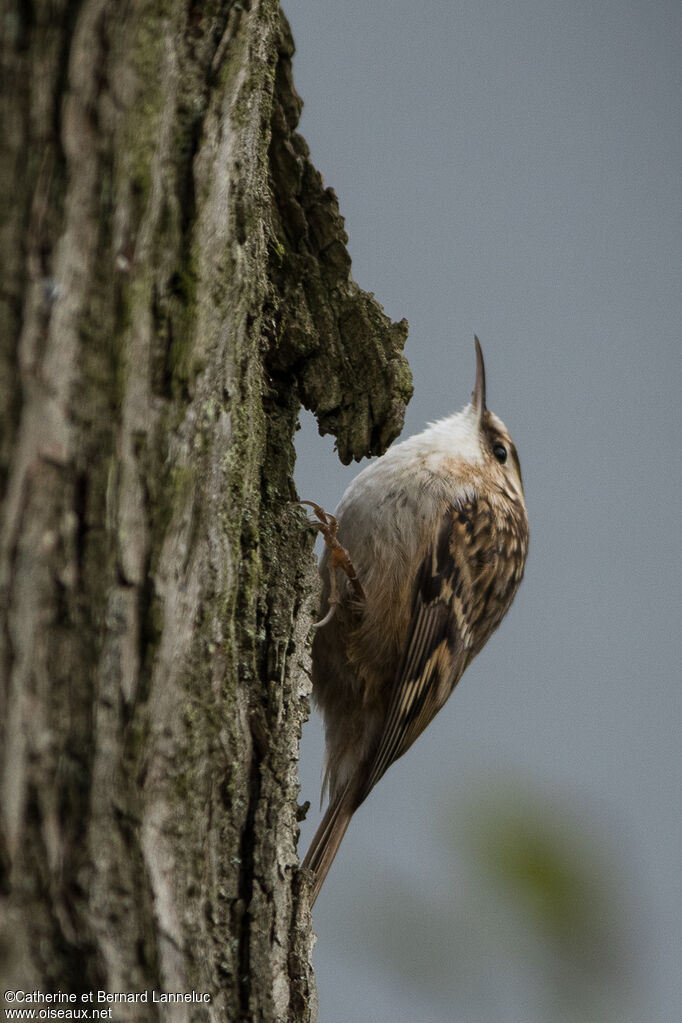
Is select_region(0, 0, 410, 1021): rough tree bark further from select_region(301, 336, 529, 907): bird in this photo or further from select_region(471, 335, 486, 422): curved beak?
select_region(471, 335, 486, 422): curved beak

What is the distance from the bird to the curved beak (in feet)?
0.98

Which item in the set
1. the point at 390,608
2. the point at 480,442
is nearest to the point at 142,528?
the point at 390,608

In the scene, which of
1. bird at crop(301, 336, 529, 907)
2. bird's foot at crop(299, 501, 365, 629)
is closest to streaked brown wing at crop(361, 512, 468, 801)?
bird at crop(301, 336, 529, 907)

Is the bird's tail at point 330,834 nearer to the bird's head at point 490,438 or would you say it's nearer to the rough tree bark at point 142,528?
the rough tree bark at point 142,528

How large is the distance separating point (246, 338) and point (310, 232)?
0.42 m

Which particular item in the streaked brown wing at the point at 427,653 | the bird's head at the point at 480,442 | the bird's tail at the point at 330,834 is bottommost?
the bird's tail at the point at 330,834

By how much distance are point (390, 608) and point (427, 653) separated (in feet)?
0.49

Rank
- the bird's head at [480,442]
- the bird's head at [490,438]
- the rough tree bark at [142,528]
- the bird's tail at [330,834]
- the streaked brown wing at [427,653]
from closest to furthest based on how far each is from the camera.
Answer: the rough tree bark at [142,528] < the bird's tail at [330,834] < the streaked brown wing at [427,653] < the bird's head at [480,442] < the bird's head at [490,438]

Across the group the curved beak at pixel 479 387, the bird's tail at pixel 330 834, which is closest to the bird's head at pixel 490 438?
the curved beak at pixel 479 387

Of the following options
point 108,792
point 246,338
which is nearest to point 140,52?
point 246,338

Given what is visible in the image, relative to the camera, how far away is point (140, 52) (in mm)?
981

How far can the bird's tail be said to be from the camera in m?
2.16

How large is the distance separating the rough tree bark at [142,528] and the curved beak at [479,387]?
1.55m

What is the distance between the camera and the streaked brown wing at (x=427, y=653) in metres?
2.40
